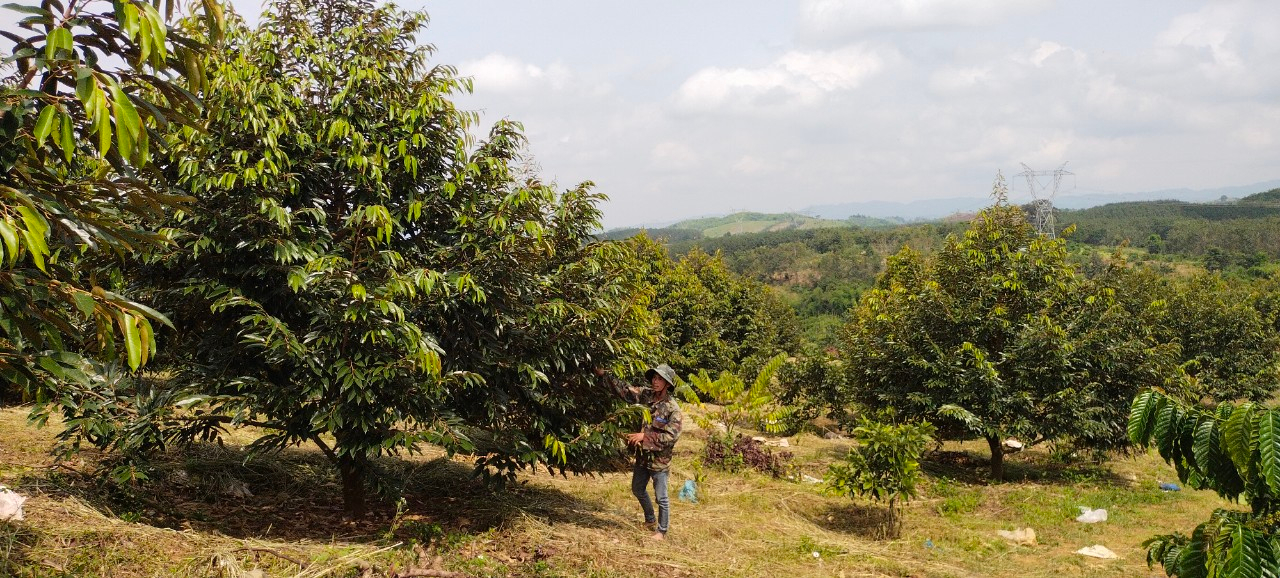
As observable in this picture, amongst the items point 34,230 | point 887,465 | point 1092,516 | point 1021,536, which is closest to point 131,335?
point 34,230

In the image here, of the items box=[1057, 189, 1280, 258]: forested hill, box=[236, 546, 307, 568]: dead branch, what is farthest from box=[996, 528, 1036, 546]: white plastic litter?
box=[1057, 189, 1280, 258]: forested hill

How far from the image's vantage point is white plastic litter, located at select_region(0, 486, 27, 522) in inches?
193

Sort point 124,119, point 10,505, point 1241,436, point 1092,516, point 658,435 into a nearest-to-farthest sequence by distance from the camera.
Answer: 1. point 124,119
2. point 1241,436
3. point 10,505
4. point 658,435
5. point 1092,516

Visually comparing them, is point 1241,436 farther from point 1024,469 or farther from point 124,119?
point 1024,469

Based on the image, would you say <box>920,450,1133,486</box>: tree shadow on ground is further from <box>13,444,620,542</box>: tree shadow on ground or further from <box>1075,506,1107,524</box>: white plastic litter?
<box>13,444,620,542</box>: tree shadow on ground

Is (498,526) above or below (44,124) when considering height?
below

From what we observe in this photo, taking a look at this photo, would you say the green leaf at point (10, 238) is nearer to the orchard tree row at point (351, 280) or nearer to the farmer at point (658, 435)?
the orchard tree row at point (351, 280)

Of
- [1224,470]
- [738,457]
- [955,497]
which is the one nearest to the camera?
[1224,470]

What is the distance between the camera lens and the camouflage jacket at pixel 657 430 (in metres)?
7.06

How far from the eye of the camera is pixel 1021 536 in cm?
935

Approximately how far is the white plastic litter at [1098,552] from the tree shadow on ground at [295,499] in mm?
5618

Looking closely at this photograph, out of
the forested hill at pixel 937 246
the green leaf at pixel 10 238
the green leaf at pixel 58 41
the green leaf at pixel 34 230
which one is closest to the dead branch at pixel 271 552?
the green leaf at pixel 34 230

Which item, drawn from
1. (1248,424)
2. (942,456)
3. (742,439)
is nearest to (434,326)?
(1248,424)

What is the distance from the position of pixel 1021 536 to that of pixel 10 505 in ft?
34.2
